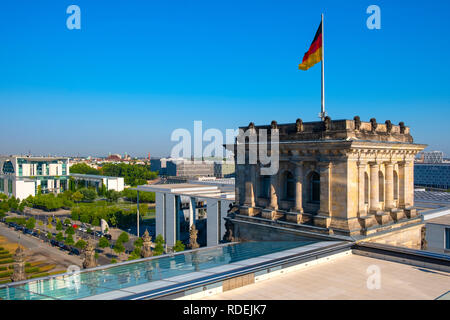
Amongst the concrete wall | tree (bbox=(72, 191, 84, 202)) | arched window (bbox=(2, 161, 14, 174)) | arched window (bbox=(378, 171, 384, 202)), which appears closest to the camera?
arched window (bbox=(378, 171, 384, 202))

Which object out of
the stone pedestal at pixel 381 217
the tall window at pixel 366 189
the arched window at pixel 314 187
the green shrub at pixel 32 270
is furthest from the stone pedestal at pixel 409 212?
the green shrub at pixel 32 270

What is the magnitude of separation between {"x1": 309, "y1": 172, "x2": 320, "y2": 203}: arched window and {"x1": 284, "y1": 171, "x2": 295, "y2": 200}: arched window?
1.45 metres

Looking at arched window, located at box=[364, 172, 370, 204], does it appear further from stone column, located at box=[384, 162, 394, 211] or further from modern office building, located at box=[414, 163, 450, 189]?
modern office building, located at box=[414, 163, 450, 189]

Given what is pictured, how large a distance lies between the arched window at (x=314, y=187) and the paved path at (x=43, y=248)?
183 feet

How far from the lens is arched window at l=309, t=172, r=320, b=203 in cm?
2363

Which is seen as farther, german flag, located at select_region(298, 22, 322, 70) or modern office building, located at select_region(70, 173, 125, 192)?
modern office building, located at select_region(70, 173, 125, 192)

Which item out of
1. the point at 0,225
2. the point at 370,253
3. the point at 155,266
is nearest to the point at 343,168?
the point at 370,253

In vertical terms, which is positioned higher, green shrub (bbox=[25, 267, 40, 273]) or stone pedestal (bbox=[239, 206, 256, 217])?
→ stone pedestal (bbox=[239, 206, 256, 217])

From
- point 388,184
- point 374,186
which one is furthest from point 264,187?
point 388,184

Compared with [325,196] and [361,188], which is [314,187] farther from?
[361,188]

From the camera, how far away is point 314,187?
2391 centimetres

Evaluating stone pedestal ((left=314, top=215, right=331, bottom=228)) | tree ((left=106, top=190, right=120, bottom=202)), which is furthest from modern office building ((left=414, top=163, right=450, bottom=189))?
stone pedestal ((left=314, top=215, right=331, bottom=228))

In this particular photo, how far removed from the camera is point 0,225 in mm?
107875

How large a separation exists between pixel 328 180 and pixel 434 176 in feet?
647
